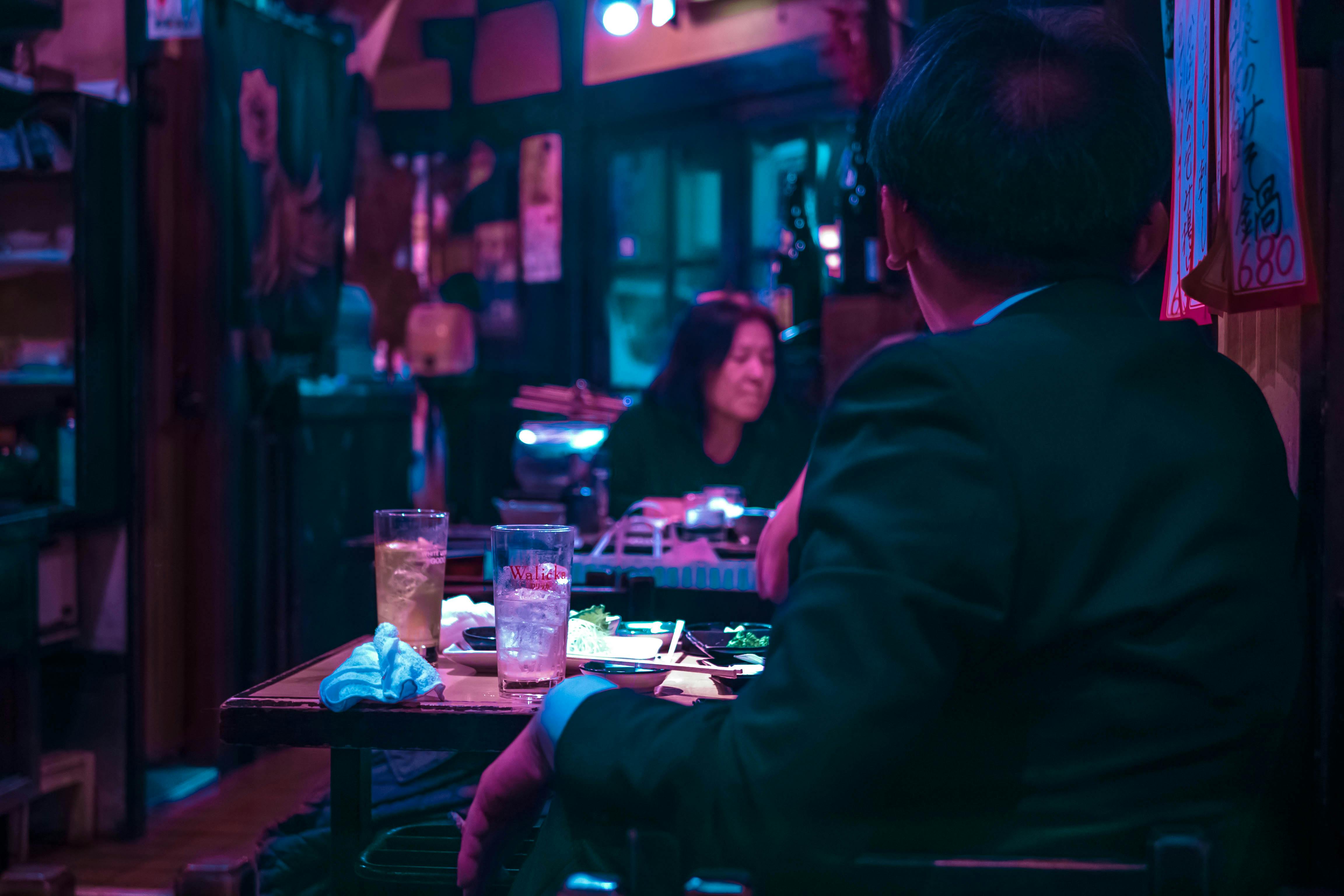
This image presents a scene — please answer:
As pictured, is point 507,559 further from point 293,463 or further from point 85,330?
point 293,463

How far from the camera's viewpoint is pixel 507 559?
1234 millimetres

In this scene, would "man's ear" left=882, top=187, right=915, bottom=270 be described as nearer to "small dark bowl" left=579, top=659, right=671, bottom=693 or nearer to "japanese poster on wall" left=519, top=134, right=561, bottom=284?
"small dark bowl" left=579, top=659, right=671, bottom=693

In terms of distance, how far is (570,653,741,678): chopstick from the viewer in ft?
4.20

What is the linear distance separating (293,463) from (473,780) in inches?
91.0

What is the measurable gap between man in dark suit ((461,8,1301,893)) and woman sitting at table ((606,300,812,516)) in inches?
105

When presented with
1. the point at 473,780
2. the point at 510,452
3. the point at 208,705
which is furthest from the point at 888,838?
the point at 510,452

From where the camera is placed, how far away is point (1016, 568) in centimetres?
72

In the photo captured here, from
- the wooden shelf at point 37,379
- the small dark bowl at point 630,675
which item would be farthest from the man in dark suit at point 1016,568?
the wooden shelf at point 37,379

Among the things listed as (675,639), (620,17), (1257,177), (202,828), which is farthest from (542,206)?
(1257,177)

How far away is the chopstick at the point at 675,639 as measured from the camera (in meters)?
1.44

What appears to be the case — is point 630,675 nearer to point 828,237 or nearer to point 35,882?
point 35,882

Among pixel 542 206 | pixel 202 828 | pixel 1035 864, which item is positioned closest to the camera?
pixel 1035 864

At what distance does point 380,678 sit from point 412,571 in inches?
8.6

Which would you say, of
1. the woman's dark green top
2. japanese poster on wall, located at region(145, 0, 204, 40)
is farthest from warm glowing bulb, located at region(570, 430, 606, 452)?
japanese poster on wall, located at region(145, 0, 204, 40)
